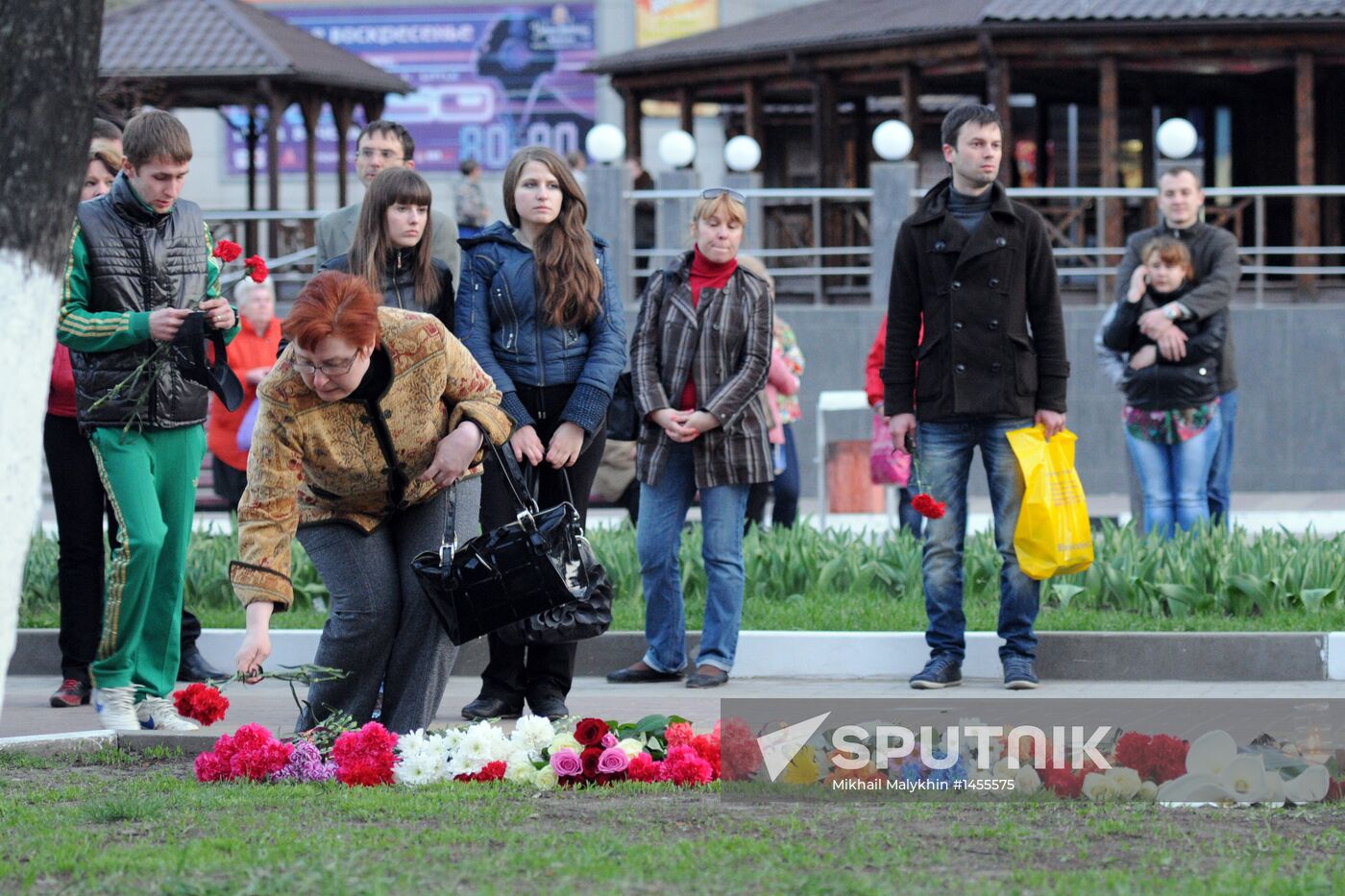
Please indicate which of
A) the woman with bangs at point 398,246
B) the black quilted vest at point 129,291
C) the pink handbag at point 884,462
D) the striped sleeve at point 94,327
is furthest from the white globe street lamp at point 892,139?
the striped sleeve at point 94,327

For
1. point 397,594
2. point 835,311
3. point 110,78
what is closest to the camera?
point 397,594

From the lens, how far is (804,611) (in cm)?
860

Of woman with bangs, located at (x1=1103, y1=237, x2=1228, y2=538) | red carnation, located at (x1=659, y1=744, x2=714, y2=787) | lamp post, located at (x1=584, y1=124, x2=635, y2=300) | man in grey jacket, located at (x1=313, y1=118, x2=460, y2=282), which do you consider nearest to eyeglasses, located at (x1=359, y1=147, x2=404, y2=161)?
man in grey jacket, located at (x1=313, y1=118, x2=460, y2=282)

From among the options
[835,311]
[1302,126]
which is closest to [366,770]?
[835,311]

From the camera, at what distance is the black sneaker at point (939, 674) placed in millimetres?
7504

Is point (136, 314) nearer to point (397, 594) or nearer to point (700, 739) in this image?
point (397, 594)

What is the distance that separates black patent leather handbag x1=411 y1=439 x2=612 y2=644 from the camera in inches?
217

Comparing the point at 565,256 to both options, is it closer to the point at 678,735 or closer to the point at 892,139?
the point at 678,735

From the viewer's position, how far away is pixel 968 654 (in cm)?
803

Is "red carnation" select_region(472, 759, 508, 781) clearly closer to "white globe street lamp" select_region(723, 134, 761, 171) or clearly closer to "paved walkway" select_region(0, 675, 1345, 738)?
"paved walkway" select_region(0, 675, 1345, 738)

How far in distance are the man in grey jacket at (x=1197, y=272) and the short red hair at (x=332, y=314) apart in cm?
535

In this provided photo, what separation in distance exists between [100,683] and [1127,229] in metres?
16.9

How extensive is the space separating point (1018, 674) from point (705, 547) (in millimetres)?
1356

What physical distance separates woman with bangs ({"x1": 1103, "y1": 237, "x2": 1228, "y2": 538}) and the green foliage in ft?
0.98
